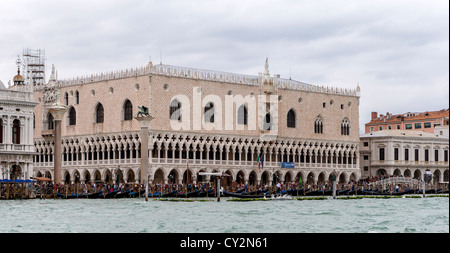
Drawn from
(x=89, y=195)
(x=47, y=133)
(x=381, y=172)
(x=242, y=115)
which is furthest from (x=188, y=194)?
(x=381, y=172)

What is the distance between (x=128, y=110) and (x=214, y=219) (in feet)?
105

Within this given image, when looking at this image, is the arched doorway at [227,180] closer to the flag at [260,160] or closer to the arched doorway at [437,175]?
the flag at [260,160]

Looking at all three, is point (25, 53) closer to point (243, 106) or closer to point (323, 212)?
point (243, 106)

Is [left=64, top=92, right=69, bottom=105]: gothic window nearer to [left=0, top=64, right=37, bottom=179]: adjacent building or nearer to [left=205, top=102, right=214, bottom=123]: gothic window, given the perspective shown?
[left=205, top=102, right=214, bottom=123]: gothic window

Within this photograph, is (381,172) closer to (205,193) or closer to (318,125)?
(318,125)

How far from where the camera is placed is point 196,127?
6650 cm

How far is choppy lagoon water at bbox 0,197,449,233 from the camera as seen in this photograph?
31047 millimetres

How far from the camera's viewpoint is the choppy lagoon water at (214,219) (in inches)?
1222

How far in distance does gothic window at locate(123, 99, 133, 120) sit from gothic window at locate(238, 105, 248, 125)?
859cm

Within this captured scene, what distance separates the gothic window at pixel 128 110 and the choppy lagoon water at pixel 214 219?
19890mm

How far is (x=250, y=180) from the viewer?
7125cm

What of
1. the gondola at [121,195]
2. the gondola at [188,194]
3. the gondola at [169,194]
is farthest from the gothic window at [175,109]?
the gondola at [121,195]
